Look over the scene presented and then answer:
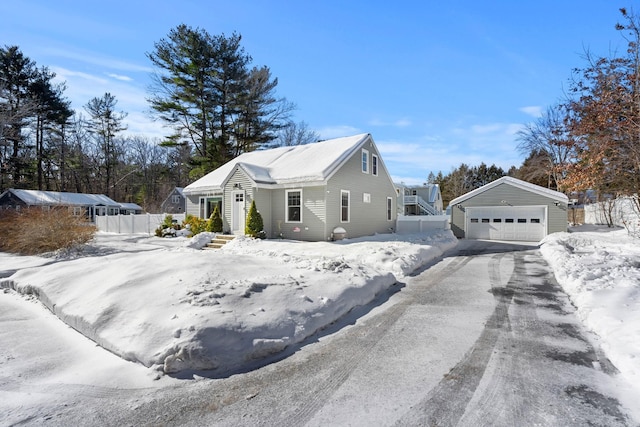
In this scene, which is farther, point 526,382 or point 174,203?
point 174,203

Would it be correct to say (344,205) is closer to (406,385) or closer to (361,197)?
(361,197)

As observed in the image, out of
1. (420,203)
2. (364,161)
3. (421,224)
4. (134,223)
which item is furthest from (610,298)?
(420,203)

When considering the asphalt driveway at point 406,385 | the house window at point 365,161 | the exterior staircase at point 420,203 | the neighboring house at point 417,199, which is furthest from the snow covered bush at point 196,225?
the exterior staircase at point 420,203

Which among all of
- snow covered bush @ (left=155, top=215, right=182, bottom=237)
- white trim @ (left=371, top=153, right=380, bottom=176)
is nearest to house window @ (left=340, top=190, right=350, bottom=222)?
white trim @ (left=371, top=153, right=380, bottom=176)

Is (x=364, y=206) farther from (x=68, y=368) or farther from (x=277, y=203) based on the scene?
(x=68, y=368)

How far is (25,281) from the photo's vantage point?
6879 millimetres

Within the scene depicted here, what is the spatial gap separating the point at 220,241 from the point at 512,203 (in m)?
15.9

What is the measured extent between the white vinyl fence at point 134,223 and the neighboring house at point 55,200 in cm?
149

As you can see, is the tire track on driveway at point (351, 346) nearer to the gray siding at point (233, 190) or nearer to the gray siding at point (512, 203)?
the gray siding at point (233, 190)

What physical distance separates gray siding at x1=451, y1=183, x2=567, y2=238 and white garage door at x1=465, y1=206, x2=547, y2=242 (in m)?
0.23

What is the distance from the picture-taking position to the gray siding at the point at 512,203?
1709 cm

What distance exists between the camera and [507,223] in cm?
1839

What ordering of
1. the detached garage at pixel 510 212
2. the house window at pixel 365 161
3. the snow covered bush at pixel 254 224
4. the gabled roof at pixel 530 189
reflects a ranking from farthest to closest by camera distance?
the house window at pixel 365 161
the detached garage at pixel 510 212
the gabled roof at pixel 530 189
the snow covered bush at pixel 254 224

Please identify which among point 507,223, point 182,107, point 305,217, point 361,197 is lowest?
point 507,223
